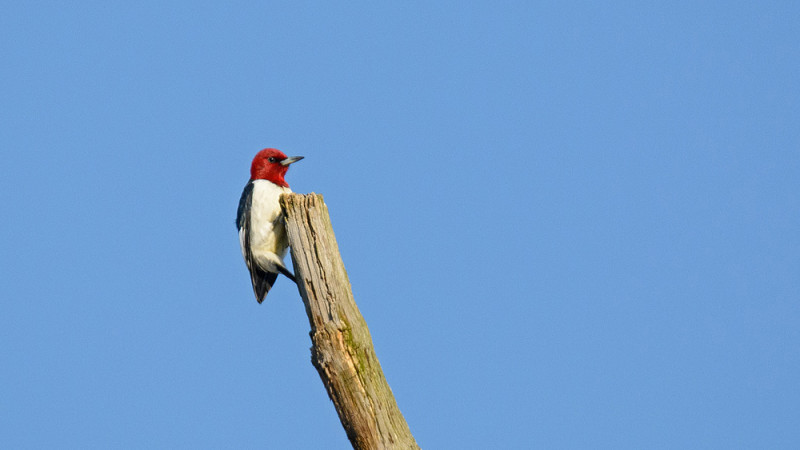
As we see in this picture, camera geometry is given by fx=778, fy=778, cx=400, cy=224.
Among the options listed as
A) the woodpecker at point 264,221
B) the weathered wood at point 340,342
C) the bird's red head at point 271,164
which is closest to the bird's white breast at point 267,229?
the woodpecker at point 264,221

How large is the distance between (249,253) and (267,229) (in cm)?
45

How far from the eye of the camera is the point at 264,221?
7.90 m

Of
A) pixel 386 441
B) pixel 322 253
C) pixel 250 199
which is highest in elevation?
pixel 250 199

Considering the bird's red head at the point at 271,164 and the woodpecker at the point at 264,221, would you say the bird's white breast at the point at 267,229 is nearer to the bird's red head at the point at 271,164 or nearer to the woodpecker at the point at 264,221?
the woodpecker at the point at 264,221

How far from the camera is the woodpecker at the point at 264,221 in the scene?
25.9 ft

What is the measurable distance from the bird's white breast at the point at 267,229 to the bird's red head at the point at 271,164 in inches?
15.9

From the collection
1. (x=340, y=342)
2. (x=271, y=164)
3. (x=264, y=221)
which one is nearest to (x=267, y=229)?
(x=264, y=221)

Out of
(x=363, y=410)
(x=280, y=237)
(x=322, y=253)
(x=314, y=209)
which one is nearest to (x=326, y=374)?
(x=363, y=410)

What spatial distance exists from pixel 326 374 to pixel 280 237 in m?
2.61

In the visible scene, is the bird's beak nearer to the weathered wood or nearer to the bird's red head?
the bird's red head

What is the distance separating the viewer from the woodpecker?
790 centimetres

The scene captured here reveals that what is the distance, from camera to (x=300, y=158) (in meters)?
8.57

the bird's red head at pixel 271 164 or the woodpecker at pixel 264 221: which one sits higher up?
the bird's red head at pixel 271 164

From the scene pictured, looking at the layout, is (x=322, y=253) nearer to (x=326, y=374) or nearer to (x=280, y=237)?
(x=326, y=374)
